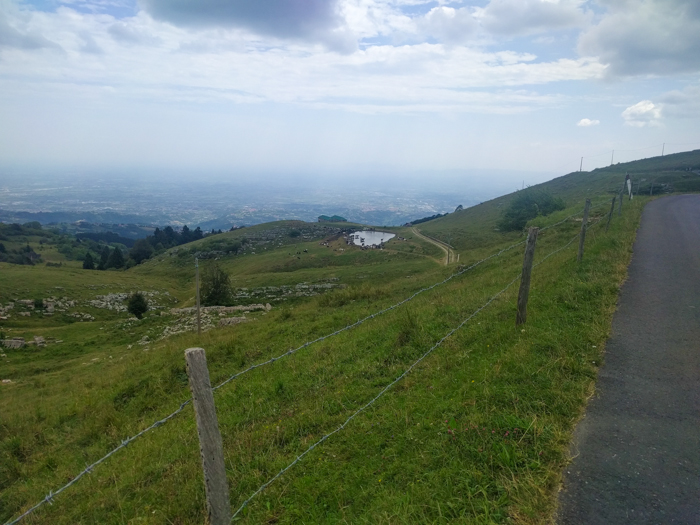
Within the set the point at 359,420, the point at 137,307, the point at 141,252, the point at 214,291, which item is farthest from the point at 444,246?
the point at 141,252

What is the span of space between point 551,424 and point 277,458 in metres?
3.84

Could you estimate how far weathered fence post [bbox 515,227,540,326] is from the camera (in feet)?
26.8

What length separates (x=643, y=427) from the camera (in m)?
5.26

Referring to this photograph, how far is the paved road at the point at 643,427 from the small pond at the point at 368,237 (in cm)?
6961

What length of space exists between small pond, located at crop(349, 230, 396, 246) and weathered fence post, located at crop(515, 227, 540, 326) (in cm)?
6930

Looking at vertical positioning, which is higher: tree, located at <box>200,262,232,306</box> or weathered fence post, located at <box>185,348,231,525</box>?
weathered fence post, located at <box>185,348,231,525</box>

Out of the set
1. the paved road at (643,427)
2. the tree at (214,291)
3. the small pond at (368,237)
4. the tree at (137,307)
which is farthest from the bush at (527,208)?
the paved road at (643,427)

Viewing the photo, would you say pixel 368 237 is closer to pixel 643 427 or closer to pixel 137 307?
pixel 137 307

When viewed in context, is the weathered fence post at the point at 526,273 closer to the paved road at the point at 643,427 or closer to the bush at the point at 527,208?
the paved road at the point at 643,427

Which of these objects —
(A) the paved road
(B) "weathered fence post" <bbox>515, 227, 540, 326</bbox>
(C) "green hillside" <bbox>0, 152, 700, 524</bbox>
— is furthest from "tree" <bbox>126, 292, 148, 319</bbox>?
(A) the paved road

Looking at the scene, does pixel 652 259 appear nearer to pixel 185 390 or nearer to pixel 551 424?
pixel 551 424

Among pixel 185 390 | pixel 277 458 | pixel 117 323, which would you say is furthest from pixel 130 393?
pixel 117 323

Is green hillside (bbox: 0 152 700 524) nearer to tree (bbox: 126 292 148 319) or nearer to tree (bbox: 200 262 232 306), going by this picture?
tree (bbox: 200 262 232 306)

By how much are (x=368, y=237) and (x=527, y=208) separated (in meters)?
34.9
